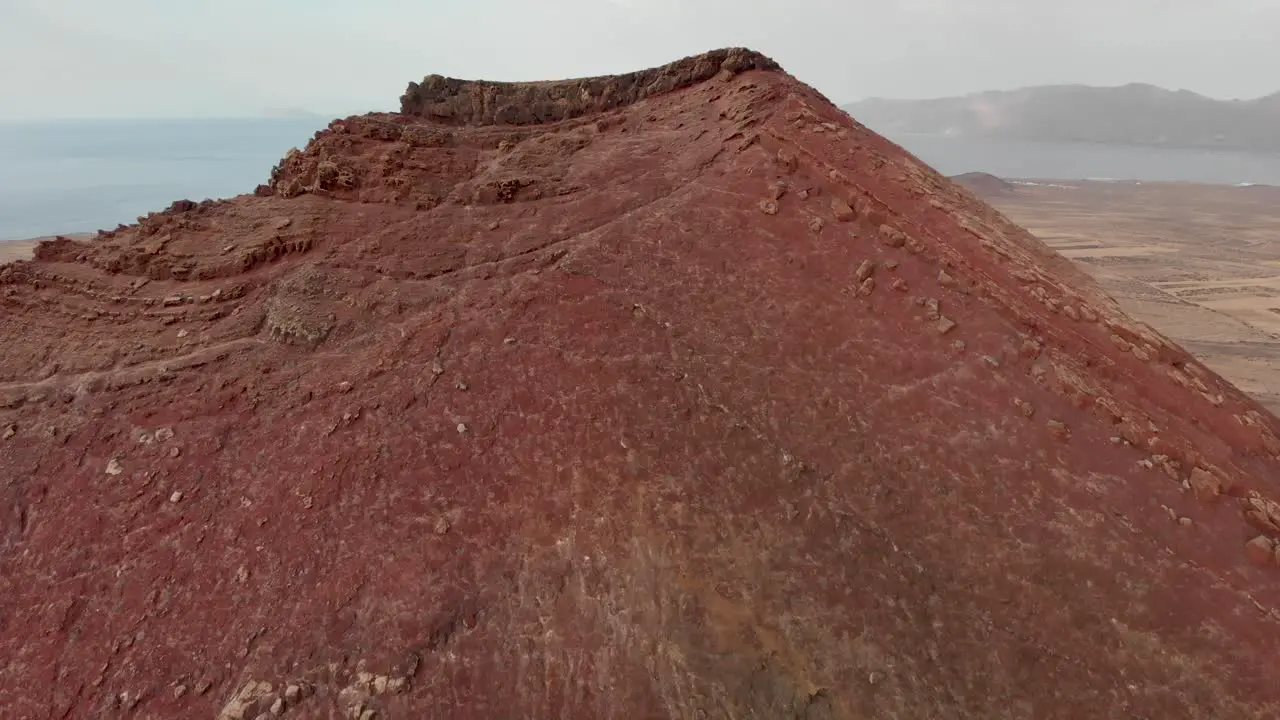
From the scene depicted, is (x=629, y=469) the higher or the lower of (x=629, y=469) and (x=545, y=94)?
the lower

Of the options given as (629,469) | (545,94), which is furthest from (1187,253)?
(629,469)

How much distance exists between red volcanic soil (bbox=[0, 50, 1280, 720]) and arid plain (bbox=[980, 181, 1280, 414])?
14.4m

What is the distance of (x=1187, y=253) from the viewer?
112 feet


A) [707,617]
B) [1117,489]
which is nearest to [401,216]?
[707,617]

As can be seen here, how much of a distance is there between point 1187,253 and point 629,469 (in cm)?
4180

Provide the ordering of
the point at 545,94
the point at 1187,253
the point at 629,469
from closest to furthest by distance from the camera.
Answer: the point at 629,469 < the point at 545,94 < the point at 1187,253

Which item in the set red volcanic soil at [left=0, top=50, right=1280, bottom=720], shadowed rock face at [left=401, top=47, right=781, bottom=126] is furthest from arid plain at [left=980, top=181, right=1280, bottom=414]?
shadowed rock face at [left=401, top=47, right=781, bottom=126]

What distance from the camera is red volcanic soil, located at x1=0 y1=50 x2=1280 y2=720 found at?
3754 mm

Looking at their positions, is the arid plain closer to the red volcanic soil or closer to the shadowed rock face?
the red volcanic soil

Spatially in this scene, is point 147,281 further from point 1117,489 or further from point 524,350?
point 1117,489

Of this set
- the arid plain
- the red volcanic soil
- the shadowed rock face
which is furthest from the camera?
the arid plain

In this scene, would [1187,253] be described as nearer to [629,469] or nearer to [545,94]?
[545,94]

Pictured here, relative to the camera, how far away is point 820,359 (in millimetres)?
5062

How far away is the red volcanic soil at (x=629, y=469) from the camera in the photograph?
Result: 375cm
